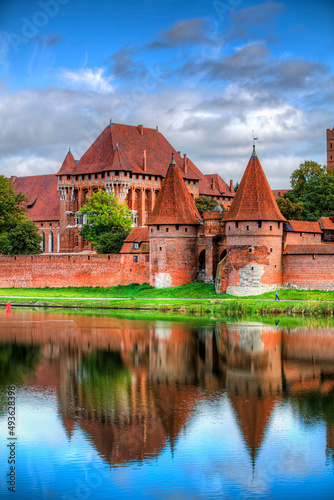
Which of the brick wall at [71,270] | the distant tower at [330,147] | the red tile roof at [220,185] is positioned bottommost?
the brick wall at [71,270]

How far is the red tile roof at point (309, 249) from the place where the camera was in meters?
39.9

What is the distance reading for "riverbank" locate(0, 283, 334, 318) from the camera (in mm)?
35312

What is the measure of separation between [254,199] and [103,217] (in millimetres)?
18520

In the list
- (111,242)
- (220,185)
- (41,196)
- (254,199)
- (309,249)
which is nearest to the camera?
(254,199)

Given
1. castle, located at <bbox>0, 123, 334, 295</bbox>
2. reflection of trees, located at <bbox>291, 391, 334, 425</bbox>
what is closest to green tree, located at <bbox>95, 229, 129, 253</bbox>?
castle, located at <bbox>0, 123, 334, 295</bbox>

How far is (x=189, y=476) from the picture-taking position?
Result: 42.9 feet

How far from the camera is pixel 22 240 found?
53.6 metres

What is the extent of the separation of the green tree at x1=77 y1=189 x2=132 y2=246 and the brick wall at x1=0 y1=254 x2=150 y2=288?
214 inches

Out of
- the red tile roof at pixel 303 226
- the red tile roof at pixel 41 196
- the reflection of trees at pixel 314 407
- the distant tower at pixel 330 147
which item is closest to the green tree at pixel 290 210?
the red tile roof at pixel 303 226

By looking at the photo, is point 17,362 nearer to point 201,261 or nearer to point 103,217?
point 201,261

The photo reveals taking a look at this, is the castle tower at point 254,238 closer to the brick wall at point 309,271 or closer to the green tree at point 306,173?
the brick wall at point 309,271

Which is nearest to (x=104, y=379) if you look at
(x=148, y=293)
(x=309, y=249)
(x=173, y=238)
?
(x=309, y=249)

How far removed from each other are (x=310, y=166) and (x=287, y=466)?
55.5 m

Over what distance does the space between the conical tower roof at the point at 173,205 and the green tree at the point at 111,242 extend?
7366mm
